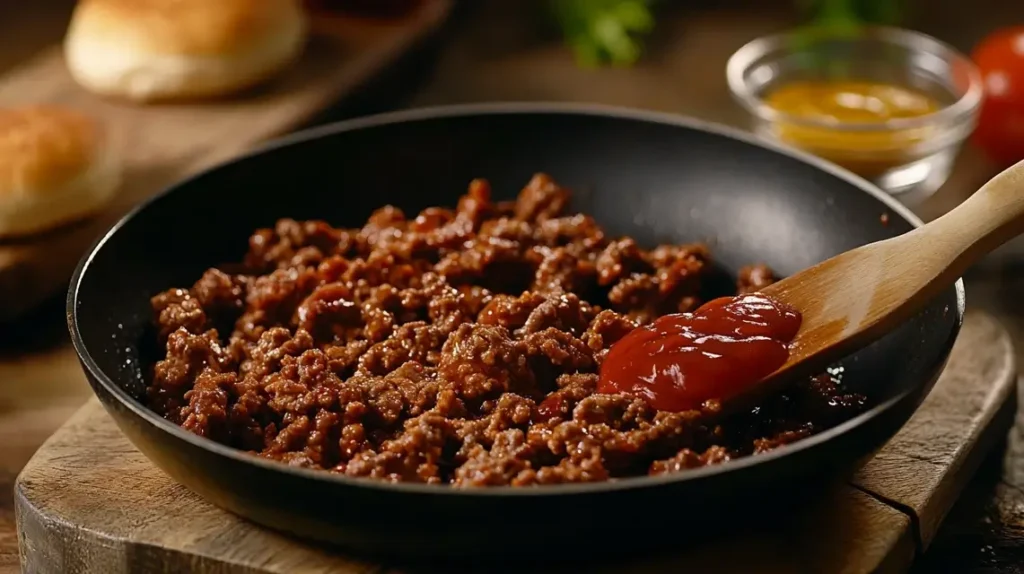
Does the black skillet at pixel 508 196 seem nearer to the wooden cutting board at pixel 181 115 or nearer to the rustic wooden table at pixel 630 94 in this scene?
the rustic wooden table at pixel 630 94

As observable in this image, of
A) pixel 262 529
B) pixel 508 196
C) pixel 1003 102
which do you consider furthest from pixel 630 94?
pixel 262 529

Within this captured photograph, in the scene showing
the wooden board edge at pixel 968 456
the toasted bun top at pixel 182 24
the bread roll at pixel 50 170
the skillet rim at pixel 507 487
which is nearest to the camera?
the skillet rim at pixel 507 487

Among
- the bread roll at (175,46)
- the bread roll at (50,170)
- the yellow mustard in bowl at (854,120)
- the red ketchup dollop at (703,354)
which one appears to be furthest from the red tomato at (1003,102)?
the bread roll at (50,170)

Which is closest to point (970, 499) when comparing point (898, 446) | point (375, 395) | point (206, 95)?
point (898, 446)

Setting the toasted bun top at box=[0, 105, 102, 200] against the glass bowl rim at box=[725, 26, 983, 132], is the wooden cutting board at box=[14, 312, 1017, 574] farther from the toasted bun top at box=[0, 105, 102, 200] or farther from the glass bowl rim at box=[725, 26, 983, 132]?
the glass bowl rim at box=[725, 26, 983, 132]

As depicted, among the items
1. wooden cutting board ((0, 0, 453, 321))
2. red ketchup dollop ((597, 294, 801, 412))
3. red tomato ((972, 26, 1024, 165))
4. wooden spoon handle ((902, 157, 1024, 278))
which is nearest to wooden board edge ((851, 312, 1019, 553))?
red ketchup dollop ((597, 294, 801, 412))

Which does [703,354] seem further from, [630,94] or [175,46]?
[630,94]
